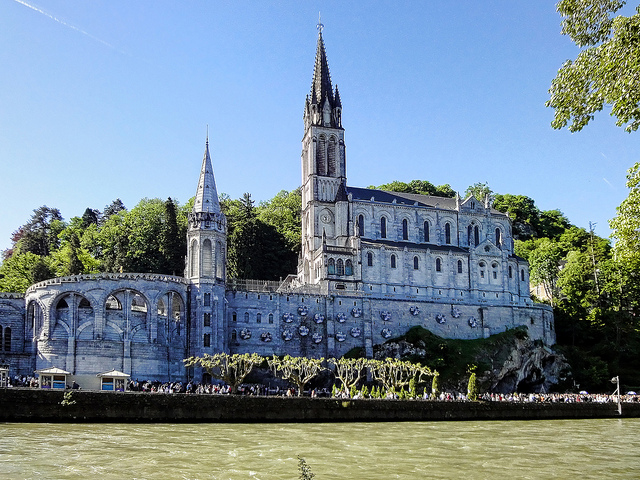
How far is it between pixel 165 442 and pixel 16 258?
7037 centimetres

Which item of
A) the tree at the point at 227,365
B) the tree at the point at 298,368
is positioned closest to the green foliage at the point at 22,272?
the tree at the point at 227,365

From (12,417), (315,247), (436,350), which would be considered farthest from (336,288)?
(12,417)

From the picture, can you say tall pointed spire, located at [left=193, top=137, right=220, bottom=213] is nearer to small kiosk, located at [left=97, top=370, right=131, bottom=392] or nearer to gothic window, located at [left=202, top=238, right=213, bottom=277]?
gothic window, located at [left=202, top=238, right=213, bottom=277]

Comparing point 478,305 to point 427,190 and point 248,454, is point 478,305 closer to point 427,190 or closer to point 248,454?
point 427,190

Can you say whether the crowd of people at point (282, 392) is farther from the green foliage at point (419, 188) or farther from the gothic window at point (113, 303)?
the green foliage at point (419, 188)

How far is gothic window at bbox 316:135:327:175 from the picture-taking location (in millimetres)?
86750

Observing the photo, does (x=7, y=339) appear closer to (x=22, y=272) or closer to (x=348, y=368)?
(x=22, y=272)

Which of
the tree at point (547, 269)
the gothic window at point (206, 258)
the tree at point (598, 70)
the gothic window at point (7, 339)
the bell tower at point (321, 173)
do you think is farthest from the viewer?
the tree at point (547, 269)

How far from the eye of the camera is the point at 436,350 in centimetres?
7369

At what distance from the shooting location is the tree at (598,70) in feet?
56.5

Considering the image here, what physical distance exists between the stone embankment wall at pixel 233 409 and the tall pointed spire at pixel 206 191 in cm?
2761

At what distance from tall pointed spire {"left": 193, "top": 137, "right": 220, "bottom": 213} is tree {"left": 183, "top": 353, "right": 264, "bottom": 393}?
47.5 feet

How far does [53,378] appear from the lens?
187 ft

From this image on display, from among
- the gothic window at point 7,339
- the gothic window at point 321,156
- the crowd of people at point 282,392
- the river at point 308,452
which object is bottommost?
the river at point 308,452
